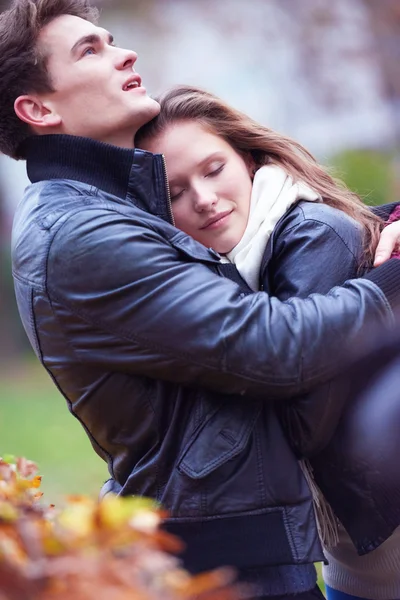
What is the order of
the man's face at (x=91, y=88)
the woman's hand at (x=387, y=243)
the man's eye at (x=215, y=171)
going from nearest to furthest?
the woman's hand at (x=387, y=243) < the man's face at (x=91, y=88) < the man's eye at (x=215, y=171)

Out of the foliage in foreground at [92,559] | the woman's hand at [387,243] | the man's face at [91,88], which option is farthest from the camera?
the man's face at [91,88]

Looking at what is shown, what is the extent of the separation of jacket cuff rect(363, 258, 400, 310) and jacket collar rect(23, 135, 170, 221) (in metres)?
0.59

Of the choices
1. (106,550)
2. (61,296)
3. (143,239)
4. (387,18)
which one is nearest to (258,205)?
(143,239)

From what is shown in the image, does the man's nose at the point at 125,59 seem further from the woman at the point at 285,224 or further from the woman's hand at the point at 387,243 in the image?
the woman's hand at the point at 387,243

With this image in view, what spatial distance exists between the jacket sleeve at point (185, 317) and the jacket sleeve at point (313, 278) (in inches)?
3.1

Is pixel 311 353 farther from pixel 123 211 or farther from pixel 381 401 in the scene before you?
pixel 123 211

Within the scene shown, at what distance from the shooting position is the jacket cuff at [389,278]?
216 cm

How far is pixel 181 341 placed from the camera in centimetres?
204

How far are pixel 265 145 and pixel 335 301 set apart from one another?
84 centimetres

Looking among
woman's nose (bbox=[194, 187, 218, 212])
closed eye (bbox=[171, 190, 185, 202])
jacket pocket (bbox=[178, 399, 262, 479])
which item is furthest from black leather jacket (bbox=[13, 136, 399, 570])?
closed eye (bbox=[171, 190, 185, 202])

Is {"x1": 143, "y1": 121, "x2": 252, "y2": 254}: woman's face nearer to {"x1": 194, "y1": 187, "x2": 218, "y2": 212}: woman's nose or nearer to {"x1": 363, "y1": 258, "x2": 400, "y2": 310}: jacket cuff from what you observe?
{"x1": 194, "y1": 187, "x2": 218, "y2": 212}: woman's nose

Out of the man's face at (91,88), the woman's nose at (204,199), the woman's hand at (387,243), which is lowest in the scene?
the woman's nose at (204,199)

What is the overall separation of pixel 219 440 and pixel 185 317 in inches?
11.7

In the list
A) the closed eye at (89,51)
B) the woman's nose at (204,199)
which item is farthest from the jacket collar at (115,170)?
the closed eye at (89,51)
